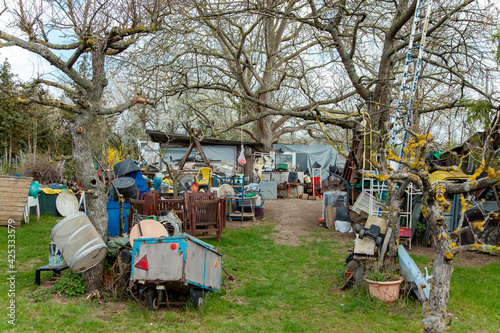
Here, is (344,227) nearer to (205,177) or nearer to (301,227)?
(301,227)

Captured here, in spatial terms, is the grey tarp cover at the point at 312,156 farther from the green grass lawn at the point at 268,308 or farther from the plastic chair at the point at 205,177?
the green grass lawn at the point at 268,308

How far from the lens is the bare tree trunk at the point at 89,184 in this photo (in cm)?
562

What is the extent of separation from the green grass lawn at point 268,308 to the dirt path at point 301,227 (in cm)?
94

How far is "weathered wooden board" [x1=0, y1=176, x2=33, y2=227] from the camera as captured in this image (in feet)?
32.7

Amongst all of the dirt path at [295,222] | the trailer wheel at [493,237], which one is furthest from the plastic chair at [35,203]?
the trailer wheel at [493,237]

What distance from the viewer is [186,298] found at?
5.43m

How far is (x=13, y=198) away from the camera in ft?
33.6

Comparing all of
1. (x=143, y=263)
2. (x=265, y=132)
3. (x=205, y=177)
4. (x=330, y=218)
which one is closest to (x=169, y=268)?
(x=143, y=263)

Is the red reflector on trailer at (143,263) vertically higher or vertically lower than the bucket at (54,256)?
higher

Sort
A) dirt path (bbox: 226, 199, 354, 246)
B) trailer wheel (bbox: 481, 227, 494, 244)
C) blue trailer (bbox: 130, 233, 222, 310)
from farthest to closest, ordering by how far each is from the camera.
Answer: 1. dirt path (bbox: 226, 199, 354, 246)
2. trailer wheel (bbox: 481, 227, 494, 244)
3. blue trailer (bbox: 130, 233, 222, 310)

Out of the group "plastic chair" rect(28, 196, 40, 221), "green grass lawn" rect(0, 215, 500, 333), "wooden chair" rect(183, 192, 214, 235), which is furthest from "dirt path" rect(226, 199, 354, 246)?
"plastic chair" rect(28, 196, 40, 221)

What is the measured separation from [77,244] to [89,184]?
36.7 inches

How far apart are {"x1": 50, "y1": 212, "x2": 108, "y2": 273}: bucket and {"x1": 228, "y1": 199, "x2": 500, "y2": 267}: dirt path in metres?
5.60

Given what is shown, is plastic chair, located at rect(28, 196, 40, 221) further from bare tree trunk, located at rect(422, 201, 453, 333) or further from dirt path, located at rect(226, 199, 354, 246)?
bare tree trunk, located at rect(422, 201, 453, 333)
